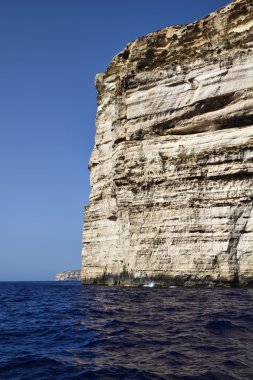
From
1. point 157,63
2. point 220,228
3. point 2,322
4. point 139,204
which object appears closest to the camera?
point 2,322

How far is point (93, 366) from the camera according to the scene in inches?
308

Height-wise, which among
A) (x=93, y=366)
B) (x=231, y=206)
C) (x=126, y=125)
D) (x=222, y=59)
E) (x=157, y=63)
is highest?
(x=157, y=63)

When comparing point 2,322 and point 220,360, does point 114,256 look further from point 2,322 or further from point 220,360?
point 220,360

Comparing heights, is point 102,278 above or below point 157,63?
below

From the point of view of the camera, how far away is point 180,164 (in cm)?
3089

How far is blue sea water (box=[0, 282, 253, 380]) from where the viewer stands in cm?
742

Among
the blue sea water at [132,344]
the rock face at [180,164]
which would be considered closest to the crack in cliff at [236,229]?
the rock face at [180,164]

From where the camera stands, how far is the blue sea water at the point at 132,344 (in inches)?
292

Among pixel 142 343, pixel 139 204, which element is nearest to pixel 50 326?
pixel 142 343

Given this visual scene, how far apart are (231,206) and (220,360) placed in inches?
814

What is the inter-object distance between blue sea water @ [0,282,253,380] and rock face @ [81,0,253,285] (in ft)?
43.3

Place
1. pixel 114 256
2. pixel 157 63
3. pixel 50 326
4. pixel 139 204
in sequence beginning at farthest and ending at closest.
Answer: pixel 157 63
pixel 114 256
pixel 139 204
pixel 50 326

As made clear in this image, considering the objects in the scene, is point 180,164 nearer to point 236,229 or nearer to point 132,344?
point 236,229

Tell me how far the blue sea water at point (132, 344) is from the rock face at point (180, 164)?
1321 cm
